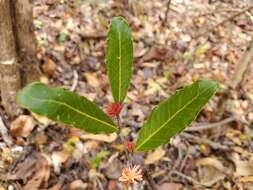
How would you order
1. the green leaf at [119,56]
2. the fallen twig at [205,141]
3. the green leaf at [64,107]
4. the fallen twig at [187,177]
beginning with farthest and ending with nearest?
the fallen twig at [205,141] < the fallen twig at [187,177] < the green leaf at [119,56] < the green leaf at [64,107]

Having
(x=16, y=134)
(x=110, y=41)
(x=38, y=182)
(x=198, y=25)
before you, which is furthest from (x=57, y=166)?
(x=198, y=25)

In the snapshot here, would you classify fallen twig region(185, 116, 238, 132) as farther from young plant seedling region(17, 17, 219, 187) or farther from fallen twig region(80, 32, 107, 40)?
young plant seedling region(17, 17, 219, 187)

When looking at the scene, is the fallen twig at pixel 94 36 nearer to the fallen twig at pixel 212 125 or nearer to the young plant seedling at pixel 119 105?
the fallen twig at pixel 212 125

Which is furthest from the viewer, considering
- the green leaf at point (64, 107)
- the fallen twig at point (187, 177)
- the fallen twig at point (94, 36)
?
the fallen twig at point (94, 36)

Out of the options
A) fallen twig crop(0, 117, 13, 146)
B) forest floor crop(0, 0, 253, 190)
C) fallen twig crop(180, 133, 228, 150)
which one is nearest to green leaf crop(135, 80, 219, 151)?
forest floor crop(0, 0, 253, 190)

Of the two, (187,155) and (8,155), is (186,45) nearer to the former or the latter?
(187,155)

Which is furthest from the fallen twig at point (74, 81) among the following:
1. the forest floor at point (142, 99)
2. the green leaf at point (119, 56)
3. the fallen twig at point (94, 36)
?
the green leaf at point (119, 56)

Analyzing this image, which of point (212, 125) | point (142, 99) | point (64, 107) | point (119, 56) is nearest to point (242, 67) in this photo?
point (212, 125)

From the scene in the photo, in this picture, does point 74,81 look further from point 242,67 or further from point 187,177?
point 242,67
